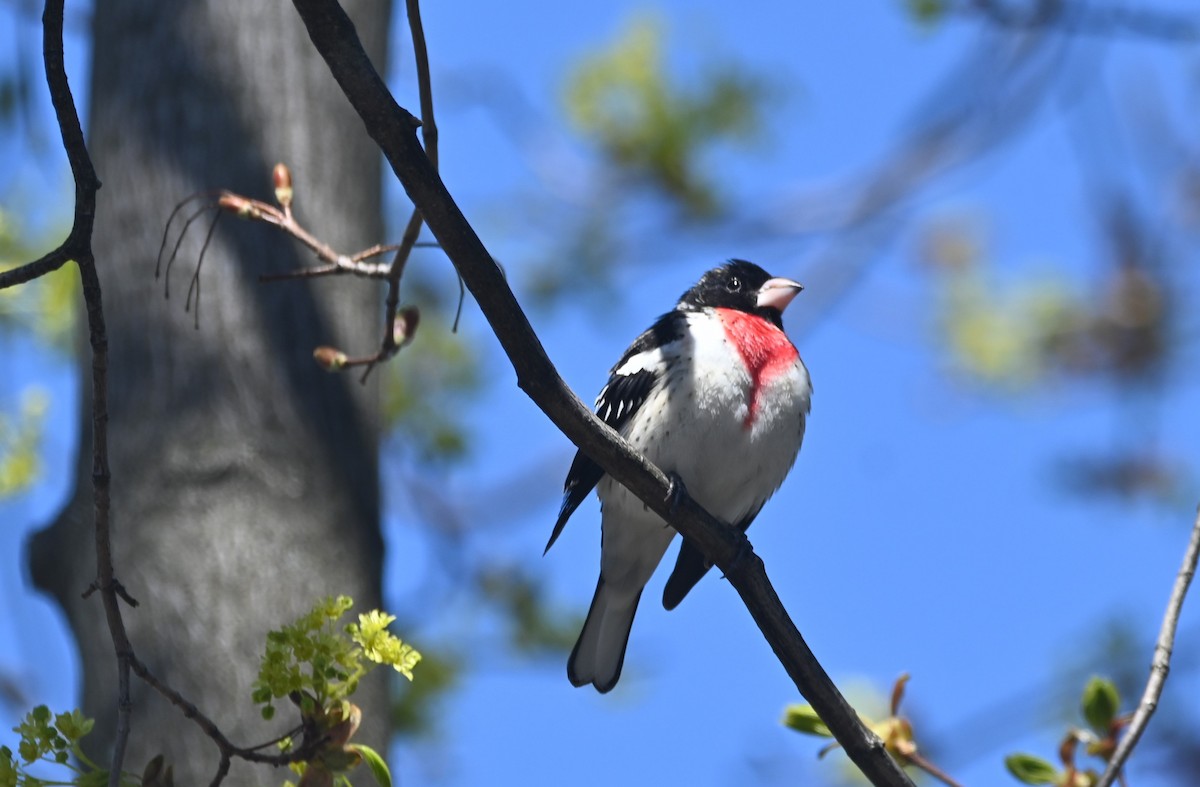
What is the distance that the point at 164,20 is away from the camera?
3.04m

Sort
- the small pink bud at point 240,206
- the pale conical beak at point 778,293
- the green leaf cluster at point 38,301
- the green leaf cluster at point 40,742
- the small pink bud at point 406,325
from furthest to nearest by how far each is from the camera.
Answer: the pale conical beak at point 778,293 < the green leaf cluster at point 38,301 < the small pink bud at point 406,325 < the small pink bud at point 240,206 < the green leaf cluster at point 40,742

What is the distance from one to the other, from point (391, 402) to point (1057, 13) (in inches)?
A: 113

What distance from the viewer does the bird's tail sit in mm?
3584

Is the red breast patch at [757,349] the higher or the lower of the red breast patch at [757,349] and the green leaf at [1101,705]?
the higher

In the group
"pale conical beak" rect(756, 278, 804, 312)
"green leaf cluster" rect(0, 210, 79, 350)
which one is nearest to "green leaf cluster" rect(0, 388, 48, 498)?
"green leaf cluster" rect(0, 210, 79, 350)

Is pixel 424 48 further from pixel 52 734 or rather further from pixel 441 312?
pixel 441 312

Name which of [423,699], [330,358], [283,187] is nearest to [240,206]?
[283,187]

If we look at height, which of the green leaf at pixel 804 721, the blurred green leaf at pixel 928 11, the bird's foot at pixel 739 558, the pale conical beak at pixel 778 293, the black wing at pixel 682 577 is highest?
the blurred green leaf at pixel 928 11

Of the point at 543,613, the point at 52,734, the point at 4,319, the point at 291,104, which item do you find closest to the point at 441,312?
the point at 543,613

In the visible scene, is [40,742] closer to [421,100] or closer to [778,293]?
[421,100]

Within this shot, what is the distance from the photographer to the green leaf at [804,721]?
7.98 ft

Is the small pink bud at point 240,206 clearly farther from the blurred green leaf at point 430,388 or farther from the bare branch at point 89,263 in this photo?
the blurred green leaf at point 430,388

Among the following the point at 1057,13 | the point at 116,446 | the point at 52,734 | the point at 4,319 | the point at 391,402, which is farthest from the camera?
the point at 391,402

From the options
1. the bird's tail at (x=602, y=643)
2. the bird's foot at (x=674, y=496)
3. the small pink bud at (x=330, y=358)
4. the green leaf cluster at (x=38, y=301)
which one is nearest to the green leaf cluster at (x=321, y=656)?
the bird's foot at (x=674, y=496)
